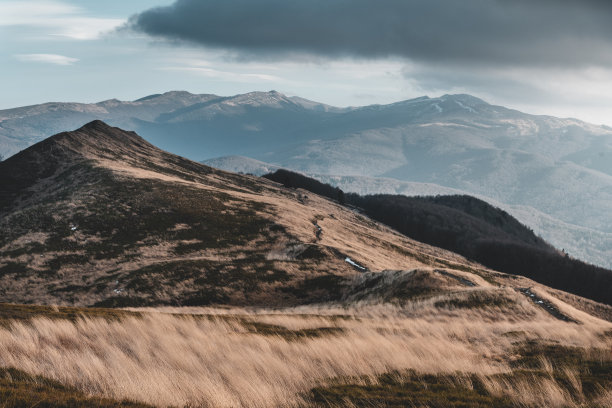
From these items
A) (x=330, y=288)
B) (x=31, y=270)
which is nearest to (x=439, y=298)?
(x=330, y=288)

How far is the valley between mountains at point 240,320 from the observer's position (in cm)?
1142

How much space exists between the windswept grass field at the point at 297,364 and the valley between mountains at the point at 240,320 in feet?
0.24

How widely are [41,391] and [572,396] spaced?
514 inches

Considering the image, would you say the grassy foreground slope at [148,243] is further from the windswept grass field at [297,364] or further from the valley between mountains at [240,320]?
the windswept grass field at [297,364]

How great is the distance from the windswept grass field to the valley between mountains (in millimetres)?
72

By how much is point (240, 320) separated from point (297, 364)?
37.1 ft

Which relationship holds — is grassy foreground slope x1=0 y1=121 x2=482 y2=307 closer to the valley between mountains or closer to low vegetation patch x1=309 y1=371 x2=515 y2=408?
the valley between mountains

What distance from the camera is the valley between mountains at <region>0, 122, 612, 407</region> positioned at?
11422 mm

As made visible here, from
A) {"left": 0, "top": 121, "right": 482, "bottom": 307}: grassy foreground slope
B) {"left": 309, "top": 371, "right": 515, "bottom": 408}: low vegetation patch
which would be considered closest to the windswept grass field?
{"left": 309, "top": 371, "right": 515, "bottom": 408}: low vegetation patch

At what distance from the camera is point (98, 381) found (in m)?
11.4

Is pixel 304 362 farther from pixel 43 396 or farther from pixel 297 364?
Answer: pixel 43 396

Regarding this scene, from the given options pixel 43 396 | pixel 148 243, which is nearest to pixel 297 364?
pixel 43 396

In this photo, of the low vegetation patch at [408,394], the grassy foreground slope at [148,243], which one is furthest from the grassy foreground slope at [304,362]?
the grassy foreground slope at [148,243]

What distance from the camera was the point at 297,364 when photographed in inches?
565
